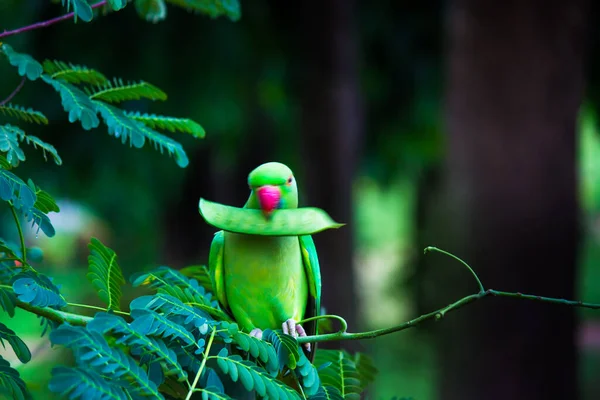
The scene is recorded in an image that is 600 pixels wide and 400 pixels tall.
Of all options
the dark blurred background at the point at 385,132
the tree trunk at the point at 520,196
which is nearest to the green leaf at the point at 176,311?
the dark blurred background at the point at 385,132

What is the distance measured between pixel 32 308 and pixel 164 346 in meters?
0.25

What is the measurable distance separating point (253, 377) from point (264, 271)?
28 centimetres

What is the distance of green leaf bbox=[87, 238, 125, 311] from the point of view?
1.19 m

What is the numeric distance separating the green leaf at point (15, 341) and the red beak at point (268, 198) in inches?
16.9

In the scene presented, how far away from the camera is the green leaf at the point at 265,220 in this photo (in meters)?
1.05

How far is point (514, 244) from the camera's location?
13.3 ft

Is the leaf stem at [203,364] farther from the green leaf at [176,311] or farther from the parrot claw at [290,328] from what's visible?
the parrot claw at [290,328]

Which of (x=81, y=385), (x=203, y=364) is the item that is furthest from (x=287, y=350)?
(x=81, y=385)

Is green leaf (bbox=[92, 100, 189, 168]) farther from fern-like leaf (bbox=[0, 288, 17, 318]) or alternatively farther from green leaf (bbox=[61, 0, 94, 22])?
fern-like leaf (bbox=[0, 288, 17, 318])

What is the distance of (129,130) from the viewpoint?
1.21m

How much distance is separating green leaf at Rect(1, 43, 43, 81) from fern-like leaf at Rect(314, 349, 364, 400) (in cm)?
70

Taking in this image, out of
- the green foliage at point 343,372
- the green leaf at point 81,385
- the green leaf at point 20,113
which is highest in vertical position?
the green leaf at point 20,113

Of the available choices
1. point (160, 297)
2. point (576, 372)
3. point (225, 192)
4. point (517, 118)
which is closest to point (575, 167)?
point (517, 118)

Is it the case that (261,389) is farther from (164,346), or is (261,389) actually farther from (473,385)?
(473,385)
